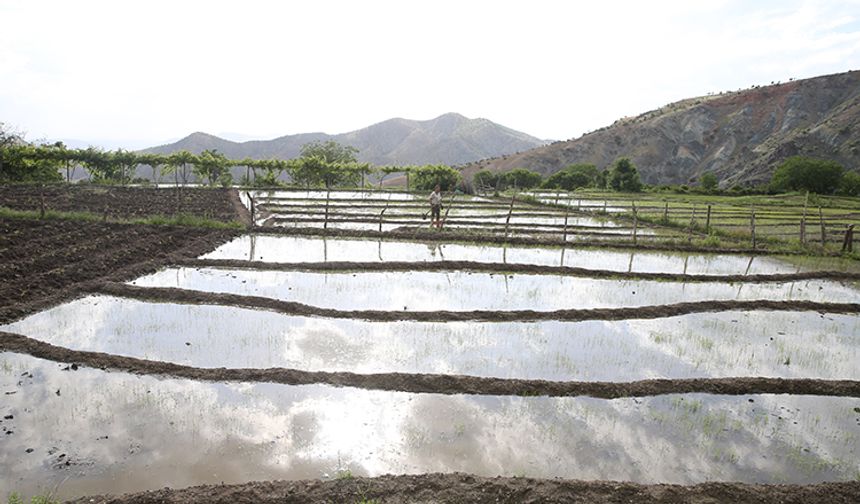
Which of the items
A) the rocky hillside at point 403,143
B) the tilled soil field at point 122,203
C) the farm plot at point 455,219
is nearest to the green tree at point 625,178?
the farm plot at point 455,219

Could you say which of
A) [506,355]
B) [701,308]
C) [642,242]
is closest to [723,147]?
[642,242]

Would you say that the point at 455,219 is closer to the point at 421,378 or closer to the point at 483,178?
the point at 421,378

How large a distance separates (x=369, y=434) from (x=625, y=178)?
49.2 meters

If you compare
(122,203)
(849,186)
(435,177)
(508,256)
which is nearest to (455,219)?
(508,256)

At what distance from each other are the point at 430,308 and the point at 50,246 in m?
10.5

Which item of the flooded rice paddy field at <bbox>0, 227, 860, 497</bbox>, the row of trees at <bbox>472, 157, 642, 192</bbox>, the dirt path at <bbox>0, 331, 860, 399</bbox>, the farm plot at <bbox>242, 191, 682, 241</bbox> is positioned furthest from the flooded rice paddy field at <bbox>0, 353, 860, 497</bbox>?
the row of trees at <bbox>472, 157, 642, 192</bbox>

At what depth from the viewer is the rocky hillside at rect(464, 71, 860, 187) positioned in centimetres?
7919

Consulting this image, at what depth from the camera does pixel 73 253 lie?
1304 cm

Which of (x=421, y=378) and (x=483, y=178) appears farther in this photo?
(x=483, y=178)

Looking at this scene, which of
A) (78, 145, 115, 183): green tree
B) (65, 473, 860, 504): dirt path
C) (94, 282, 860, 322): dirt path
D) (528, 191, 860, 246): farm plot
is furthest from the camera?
(78, 145, 115, 183): green tree

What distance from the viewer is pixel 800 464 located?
19.1 feet

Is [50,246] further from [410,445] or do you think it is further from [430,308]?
[410,445]

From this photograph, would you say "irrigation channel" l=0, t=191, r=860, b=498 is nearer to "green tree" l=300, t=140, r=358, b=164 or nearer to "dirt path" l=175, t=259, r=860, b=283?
"dirt path" l=175, t=259, r=860, b=283

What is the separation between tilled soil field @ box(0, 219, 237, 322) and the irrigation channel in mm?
601
